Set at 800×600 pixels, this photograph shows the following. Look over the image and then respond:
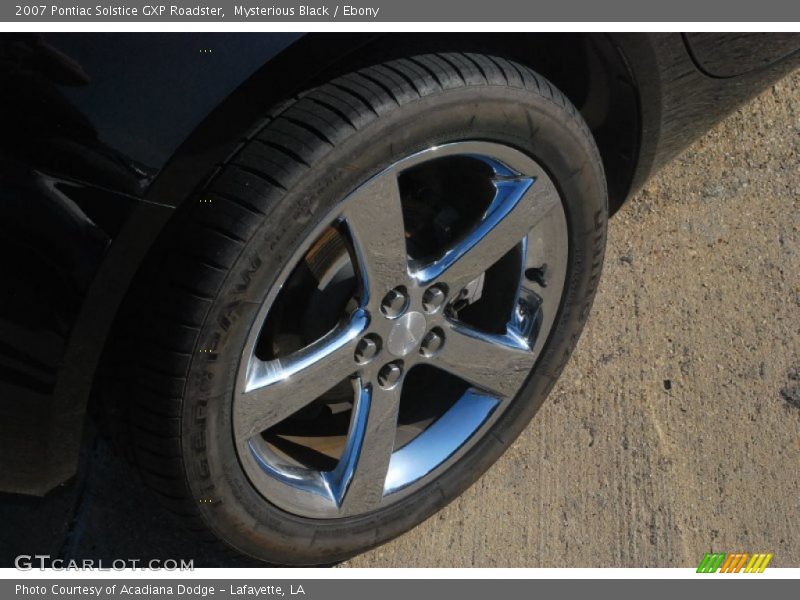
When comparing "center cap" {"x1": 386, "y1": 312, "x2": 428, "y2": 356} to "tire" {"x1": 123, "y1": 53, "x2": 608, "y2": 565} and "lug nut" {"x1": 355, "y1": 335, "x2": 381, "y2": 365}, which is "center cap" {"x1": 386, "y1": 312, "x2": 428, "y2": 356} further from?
"tire" {"x1": 123, "y1": 53, "x2": 608, "y2": 565}

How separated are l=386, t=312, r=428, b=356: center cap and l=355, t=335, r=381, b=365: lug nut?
0.03 metres

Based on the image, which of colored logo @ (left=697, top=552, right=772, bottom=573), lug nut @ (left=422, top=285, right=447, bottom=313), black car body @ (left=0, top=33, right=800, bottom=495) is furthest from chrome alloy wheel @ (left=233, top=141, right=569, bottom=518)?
colored logo @ (left=697, top=552, right=772, bottom=573)

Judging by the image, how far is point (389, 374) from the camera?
2055 mm

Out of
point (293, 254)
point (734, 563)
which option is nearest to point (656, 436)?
point (734, 563)

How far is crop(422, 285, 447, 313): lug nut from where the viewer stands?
2.01 meters

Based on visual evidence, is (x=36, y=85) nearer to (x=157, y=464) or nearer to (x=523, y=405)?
(x=157, y=464)

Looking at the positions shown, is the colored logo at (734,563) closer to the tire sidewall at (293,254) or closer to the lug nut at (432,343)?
the tire sidewall at (293,254)

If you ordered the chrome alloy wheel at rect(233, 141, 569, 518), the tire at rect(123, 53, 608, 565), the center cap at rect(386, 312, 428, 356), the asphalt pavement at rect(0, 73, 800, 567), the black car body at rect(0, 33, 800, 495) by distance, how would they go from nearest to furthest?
the black car body at rect(0, 33, 800, 495), the tire at rect(123, 53, 608, 565), the chrome alloy wheel at rect(233, 141, 569, 518), the center cap at rect(386, 312, 428, 356), the asphalt pavement at rect(0, 73, 800, 567)

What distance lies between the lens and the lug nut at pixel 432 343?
2088 millimetres

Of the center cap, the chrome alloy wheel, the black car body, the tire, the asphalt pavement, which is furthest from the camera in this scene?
the asphalt pavement

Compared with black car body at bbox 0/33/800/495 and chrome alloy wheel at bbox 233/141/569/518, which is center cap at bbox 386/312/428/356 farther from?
black car body at bbox 0/33/800/495

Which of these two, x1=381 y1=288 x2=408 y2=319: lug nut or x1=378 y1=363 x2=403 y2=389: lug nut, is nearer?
x1=381 y1=288 x2=408 y2=319: lug nut

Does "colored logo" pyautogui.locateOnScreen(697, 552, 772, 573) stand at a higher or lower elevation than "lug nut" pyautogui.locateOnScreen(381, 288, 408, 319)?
lower

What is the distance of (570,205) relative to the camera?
215 cm
